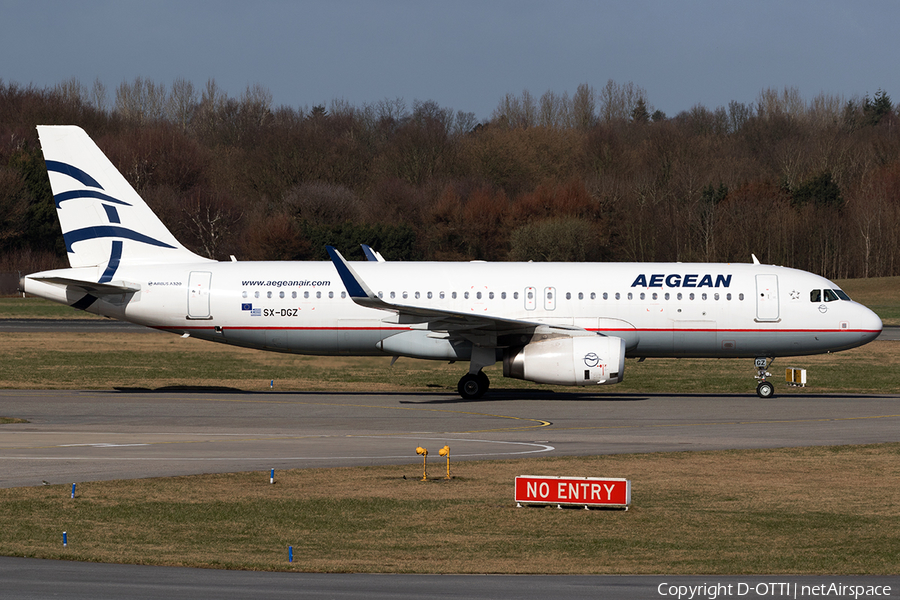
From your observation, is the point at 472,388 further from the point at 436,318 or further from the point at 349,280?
the point at 349,280

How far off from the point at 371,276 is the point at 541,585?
76.8ft

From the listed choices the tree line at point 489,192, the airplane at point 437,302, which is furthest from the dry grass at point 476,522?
the tree line at point 489,192

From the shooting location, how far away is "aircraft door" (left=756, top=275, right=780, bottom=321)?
34406mm

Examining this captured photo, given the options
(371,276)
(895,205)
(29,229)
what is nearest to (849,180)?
(895,205)

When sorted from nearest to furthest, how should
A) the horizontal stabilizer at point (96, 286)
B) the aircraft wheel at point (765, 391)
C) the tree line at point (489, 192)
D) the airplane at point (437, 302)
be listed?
the horizontal stabilizer at point (96, 286) < the airplane at point (437, 302) < the aircraft wheel at point (765, 391) < the tree line at point (489, 192)

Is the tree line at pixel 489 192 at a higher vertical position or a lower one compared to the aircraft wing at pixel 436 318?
higher

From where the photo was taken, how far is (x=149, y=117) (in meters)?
164

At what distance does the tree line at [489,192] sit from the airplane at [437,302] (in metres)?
58.0

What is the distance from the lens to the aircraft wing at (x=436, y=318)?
31250mm

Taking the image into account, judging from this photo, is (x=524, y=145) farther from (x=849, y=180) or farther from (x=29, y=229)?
(x=29, y=229)

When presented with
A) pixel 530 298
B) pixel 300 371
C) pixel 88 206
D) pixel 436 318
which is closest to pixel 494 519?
pixel 436 318

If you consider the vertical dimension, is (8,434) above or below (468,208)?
below

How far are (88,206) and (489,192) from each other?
270 ft

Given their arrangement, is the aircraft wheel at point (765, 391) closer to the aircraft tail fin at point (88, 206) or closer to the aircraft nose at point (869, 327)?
the aircraft nose at point (869, 327)
